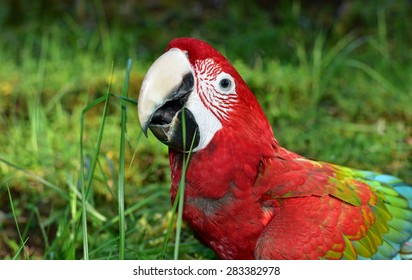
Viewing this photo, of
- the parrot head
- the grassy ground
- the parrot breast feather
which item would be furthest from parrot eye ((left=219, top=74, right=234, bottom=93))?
the grassy ground

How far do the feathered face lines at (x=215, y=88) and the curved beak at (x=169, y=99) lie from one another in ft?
0.08

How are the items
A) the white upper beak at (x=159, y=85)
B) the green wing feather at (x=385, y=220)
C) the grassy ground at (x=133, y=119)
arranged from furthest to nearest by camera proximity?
the grassy ground at (x=133, y=119) < the green wing feather at (x=385, y=220) < the white upper beak at (x=159, y=85)

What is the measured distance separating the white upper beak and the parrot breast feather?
302 mm

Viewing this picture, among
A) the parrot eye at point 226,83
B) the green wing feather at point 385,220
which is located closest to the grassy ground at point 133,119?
the parrot eye at point 226,83

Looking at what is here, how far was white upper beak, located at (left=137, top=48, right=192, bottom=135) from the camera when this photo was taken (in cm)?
148

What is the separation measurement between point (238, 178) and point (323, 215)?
8.4 inches

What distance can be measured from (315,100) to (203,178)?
1.38 metres

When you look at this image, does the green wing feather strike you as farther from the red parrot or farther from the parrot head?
the parrot head

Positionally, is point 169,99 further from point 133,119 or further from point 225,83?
point 133,119

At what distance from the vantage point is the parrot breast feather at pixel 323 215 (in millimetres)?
1538

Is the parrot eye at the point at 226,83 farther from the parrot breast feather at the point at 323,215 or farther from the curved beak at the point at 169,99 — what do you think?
the parrot breast feather at the point at 323,215

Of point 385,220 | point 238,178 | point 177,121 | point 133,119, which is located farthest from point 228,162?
point 133,119

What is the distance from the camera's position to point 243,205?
1586 mm
